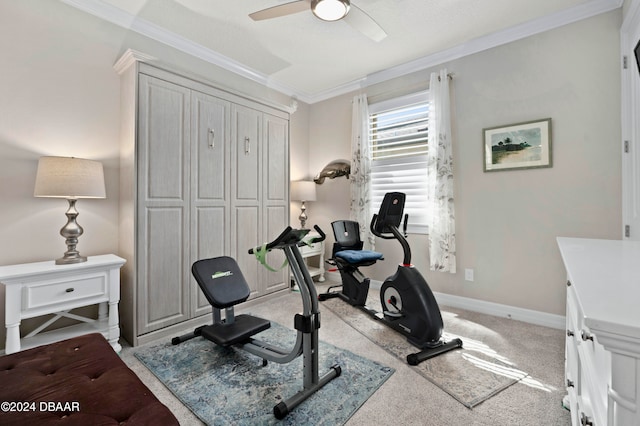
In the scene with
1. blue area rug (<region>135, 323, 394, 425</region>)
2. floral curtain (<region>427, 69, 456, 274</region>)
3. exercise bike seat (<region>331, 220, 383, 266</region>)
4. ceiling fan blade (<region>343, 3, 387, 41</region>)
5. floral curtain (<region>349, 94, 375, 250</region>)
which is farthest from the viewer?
floral curtain (<region>349, 94, 375, 250</region>)

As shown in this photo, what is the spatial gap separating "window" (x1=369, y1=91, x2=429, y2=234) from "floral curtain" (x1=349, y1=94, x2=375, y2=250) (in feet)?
0.30

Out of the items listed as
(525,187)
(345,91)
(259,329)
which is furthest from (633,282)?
(345,91)

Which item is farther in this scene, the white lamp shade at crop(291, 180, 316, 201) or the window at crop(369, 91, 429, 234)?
the white lamp shade at crop(291, 180, 316, 201)

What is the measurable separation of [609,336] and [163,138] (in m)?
2.85

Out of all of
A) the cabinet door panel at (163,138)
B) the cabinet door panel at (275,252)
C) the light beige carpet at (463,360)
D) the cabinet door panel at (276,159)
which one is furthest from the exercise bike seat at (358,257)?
the cabinet door panel at (163,138)

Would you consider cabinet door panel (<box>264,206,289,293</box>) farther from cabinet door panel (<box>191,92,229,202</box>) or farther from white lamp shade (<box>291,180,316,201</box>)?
cabinet door panel (<box>191,92,229,202</box>)

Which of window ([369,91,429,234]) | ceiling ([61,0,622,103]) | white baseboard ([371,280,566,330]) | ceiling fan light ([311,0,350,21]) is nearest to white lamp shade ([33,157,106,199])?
ceiling ([61,0,622,103])

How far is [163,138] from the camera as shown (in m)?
2.52

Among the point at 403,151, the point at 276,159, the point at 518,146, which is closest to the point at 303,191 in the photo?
the point at 276,159

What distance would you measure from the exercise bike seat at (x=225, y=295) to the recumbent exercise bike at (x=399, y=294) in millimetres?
→ 1082

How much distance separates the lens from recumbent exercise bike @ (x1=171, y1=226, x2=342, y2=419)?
5.74 feet

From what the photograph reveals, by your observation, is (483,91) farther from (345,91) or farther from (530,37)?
(345,91)

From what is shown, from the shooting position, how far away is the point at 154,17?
8.75ft

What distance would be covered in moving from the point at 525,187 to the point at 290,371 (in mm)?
2651
